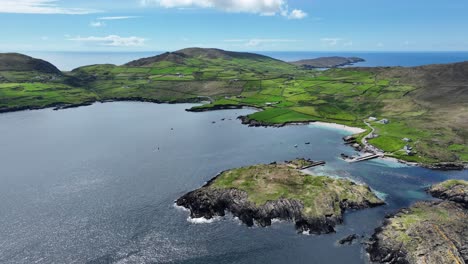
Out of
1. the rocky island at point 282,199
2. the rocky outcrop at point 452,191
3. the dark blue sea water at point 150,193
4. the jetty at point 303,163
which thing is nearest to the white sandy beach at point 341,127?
the dark blue sea water at point 150,193

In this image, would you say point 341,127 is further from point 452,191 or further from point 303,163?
point 452,191

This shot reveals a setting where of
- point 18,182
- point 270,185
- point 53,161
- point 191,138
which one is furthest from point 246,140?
point 18,182

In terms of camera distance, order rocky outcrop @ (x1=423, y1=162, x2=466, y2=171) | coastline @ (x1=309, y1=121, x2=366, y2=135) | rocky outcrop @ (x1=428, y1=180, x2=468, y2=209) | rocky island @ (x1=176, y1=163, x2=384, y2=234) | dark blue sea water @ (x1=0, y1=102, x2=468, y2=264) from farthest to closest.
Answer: coastline @ (x1=309, y1=121, x2=366, y2=135)
rocky outcrop @ (x1=423, y1=162, x2=466, y2=171)
rocky outcrop @ (x1=428, y1=180, x2=468, y2=209)
rocky island @ (x1=176, y1=163, x2=384, y2=234)
dark blue sea water @ (x1=0, y1=102, x2=468, y2=264)

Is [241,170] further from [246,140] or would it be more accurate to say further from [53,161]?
[53,161]

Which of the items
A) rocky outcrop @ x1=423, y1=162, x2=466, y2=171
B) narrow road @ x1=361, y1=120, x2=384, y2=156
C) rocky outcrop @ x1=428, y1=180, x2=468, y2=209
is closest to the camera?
rocky outcrop @ x1=428, y1=180, x2=468, y2=209

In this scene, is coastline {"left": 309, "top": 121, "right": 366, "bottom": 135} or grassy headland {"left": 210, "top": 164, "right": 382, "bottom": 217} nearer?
grassy headland {"left": 210, "top": 164, "right": 382, "bottom": 217}

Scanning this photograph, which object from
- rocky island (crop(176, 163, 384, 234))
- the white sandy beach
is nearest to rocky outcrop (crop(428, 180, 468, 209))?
rocky island (crop(176, 163, 384, 234))

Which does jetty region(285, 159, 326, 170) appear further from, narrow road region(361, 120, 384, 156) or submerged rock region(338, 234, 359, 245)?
submerged rock region(338, 234, 359, 245)
